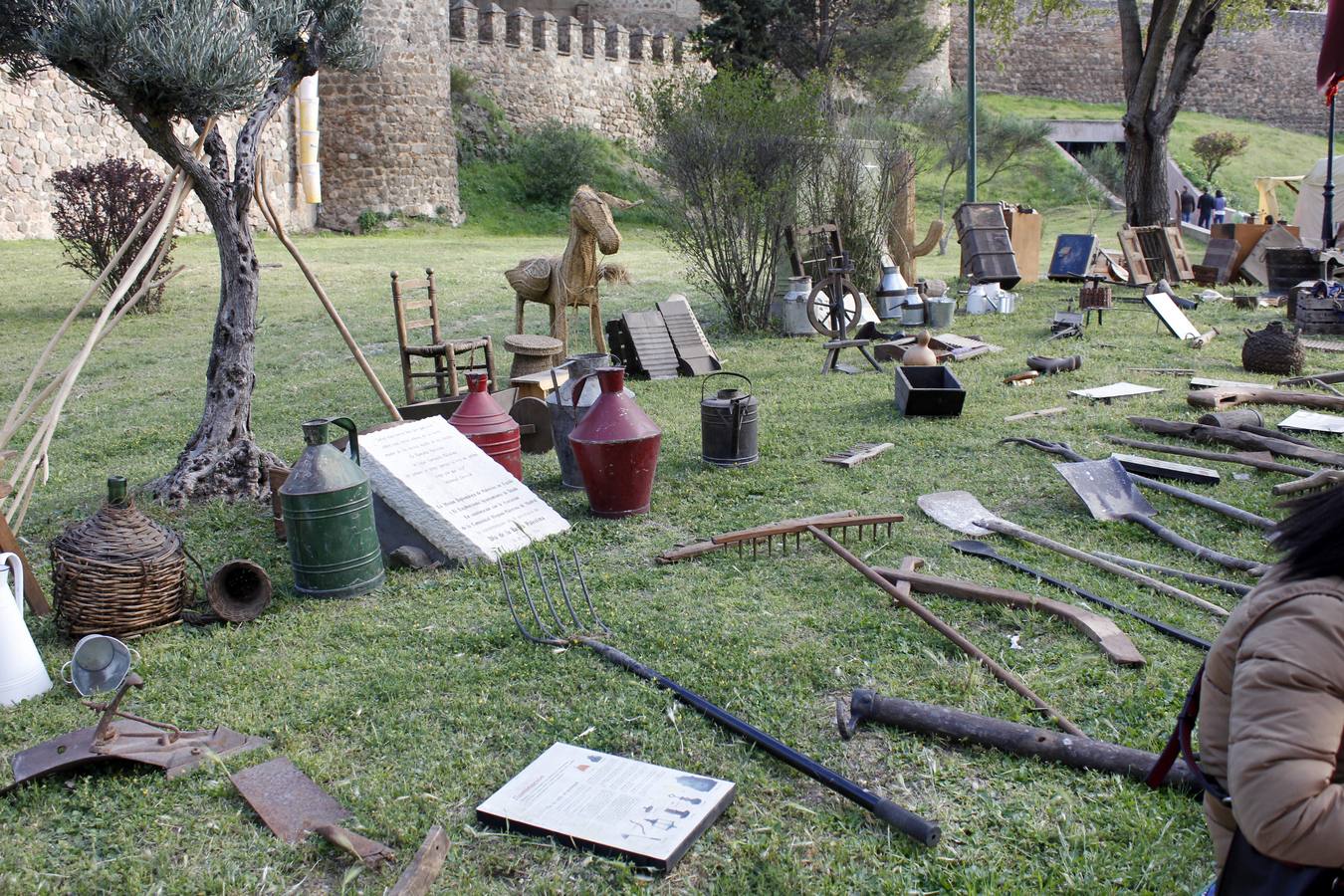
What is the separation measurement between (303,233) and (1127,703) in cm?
2228

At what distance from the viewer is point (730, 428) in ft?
21.5

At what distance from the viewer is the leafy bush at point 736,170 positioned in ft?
37.2

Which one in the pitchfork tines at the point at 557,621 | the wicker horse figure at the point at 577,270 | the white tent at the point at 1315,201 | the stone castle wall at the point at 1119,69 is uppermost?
the stone castle wall at the point at 1119,69

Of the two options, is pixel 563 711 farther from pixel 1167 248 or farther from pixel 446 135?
pixel 446 135


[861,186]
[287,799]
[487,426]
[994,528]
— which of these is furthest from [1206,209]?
[287,799]

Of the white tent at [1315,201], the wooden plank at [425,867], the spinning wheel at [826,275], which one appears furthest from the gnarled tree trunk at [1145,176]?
the wooden plank at [425,867]

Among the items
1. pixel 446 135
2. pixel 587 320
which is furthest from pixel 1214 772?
pixel 446 135

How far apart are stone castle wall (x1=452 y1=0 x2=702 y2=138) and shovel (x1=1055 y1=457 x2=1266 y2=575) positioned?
2567cm

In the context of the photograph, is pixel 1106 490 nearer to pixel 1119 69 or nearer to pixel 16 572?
pixel 16 572

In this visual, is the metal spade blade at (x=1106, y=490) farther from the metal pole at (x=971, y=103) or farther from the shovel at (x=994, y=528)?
the metal pole at (x=971, y=103)

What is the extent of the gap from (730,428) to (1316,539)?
4.78 m

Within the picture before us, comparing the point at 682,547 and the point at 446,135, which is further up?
the point at 446,135

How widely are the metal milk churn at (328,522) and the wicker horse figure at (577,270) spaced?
4.52m

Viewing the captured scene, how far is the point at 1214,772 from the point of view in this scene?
2.00 metres
